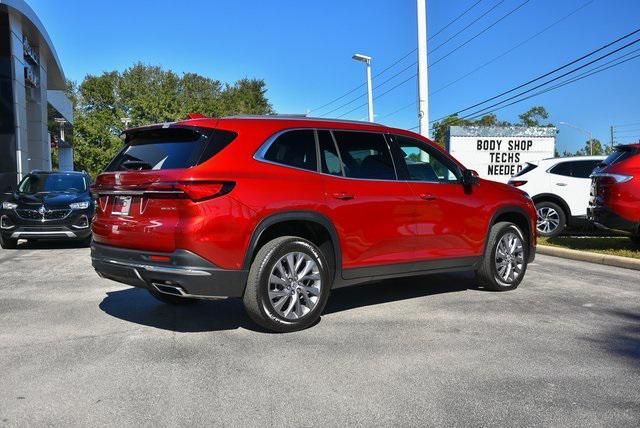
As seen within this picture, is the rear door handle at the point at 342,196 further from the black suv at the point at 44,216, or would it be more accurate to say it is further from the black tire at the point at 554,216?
the black tire at the point at 554,216

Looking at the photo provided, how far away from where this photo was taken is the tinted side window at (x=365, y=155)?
17.7 ft

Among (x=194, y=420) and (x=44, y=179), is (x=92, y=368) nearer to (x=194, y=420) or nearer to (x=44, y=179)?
(x=194, y=420)

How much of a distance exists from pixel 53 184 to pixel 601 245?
1087cm

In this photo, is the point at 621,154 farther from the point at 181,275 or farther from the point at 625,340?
the point at 181,275

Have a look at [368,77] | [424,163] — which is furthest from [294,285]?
[368,77]

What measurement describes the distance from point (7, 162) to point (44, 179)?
14.8m

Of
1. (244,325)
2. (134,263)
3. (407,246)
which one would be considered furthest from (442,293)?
(134,263)

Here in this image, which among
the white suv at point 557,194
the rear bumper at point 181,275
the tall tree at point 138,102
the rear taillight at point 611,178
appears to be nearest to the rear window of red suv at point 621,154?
the rear taillight at point 611,178

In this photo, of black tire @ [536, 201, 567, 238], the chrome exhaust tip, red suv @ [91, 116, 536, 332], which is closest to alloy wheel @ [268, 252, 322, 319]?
red suv @ [91, 116, 536, 332]

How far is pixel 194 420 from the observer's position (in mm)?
3191

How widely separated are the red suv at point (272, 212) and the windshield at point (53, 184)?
7.22m

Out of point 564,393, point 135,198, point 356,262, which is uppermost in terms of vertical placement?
point 135,198

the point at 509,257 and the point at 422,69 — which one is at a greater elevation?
the point at 422,69

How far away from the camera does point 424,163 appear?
20.0 ft
